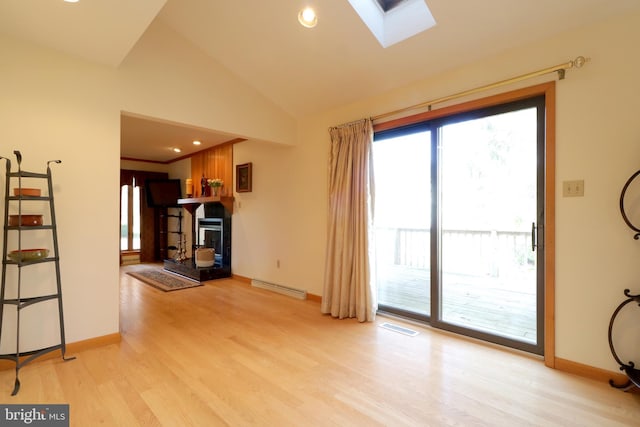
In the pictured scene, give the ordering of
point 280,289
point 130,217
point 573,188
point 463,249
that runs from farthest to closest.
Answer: point 130,217 → point 280,289 → point 463,249 → point 573,188

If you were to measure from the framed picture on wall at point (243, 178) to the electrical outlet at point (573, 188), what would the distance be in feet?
13.2

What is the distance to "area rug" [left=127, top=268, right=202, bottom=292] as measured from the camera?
470 cm

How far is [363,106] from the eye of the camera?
11.4ft

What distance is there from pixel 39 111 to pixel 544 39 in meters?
3.83

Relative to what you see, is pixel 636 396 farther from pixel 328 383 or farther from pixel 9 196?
pixel 9 196

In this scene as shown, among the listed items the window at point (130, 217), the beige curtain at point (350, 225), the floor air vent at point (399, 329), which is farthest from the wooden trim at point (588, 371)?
the window at point (130, 217)

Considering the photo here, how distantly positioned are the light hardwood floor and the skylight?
2632 millimetres

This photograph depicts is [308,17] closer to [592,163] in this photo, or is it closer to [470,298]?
[592,163]

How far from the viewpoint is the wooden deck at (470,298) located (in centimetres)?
292

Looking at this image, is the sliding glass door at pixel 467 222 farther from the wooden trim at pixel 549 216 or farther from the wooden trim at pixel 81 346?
the wooden trim at pixel 81 346

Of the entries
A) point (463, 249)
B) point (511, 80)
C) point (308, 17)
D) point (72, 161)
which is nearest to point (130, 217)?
point (72, 161)

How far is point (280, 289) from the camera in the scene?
4398 millimetres

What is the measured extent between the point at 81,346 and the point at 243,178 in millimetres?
3160

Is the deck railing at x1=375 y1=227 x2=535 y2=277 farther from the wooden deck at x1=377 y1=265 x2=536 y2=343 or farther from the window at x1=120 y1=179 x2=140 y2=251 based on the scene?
the window at x1=120 y1=179 x2=140 y2=251
